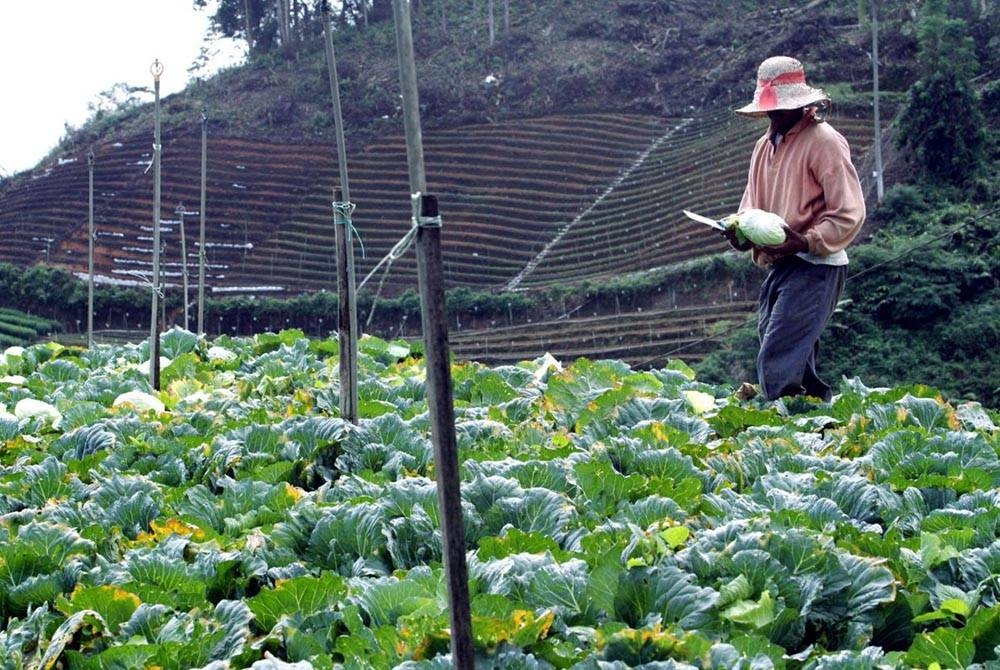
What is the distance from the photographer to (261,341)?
6617mm

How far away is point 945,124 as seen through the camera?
3241cm

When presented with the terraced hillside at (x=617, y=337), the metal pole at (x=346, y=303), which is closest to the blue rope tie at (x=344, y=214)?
the metal pole at (x=346, y=303)

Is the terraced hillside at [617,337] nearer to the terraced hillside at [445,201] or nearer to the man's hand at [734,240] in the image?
the terraced hillside at [445,201]

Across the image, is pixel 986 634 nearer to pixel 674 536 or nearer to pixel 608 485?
pixel 674 536

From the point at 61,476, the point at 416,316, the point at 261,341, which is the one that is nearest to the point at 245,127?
the point at 416,316

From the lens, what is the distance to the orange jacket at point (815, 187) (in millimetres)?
4145

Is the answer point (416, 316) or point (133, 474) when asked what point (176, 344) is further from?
point (416, 316)

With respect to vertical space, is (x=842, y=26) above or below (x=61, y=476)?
above

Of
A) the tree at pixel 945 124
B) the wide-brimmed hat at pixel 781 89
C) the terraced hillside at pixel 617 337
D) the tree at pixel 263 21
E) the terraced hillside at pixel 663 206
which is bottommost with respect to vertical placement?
the terraced hillside at pixel 617 337

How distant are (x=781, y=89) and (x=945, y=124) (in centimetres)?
3002

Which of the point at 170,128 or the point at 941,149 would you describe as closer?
the point at 941,149

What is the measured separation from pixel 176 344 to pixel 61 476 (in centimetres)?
285

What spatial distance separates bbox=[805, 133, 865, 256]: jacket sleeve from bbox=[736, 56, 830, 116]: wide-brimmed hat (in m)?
0.15

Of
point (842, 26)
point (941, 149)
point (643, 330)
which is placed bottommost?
point (643, 330)
